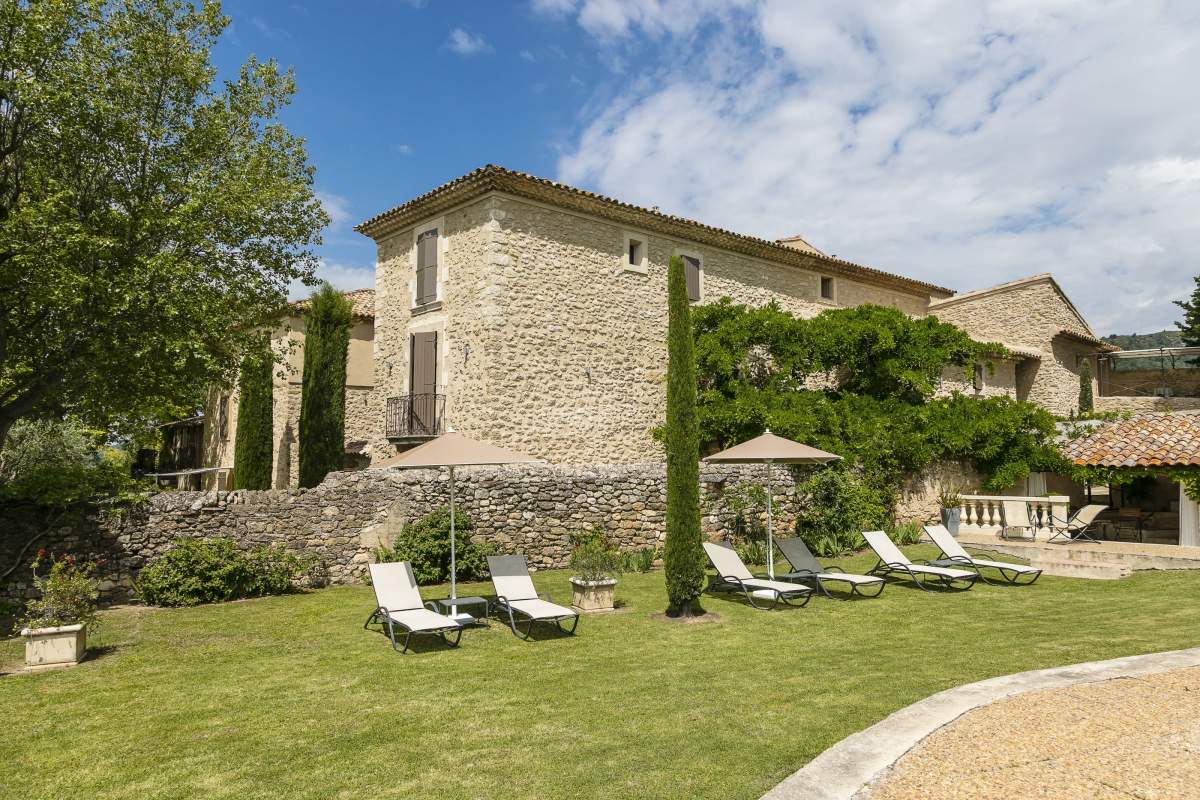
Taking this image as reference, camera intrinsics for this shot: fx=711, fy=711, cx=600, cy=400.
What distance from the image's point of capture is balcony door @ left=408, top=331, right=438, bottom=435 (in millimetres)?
17562

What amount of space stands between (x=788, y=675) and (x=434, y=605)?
5.00 metres

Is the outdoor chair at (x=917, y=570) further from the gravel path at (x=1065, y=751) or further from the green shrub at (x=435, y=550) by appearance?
the green shrub at (x=435, y=550)

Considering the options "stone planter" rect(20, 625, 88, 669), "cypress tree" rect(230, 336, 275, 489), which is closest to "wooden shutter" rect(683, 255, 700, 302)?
"cypress tree" rect(230, 336, 275, 489)

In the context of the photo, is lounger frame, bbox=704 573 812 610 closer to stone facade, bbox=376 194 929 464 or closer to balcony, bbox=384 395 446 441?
stone facade, bbox=376 194 929 464

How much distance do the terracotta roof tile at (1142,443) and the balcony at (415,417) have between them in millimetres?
15032

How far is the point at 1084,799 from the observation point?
3.71m

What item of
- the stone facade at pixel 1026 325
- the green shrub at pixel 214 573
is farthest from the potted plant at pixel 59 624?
the stone facade at pixel 1026 325

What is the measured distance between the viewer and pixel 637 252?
18844 millimetres

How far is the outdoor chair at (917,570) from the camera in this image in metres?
10.7

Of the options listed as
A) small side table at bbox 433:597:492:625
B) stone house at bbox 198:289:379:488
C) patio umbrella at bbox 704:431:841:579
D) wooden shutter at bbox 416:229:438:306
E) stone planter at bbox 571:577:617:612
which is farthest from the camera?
stone house at bbox 198:289:379:488

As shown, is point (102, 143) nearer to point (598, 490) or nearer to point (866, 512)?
point (598, 490)

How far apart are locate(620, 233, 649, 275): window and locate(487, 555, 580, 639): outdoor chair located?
432 inches

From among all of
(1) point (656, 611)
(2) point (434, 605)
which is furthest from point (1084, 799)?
(2) point (434, 605)

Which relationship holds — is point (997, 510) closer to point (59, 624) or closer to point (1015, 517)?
point (1015, 517)
